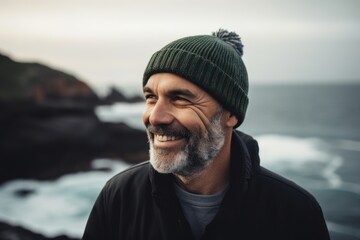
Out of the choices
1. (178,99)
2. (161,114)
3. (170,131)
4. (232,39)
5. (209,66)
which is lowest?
(170,131)

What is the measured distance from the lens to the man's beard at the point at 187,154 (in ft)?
7.18

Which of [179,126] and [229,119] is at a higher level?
[229,119]

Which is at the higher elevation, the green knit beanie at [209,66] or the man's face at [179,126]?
the green knit beanie at [209,66]

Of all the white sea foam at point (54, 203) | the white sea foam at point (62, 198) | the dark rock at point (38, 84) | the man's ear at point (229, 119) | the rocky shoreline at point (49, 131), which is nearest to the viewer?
the man's ear at point (229, 119)

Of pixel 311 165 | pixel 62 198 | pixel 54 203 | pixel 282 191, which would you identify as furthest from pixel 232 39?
pixel 311 165

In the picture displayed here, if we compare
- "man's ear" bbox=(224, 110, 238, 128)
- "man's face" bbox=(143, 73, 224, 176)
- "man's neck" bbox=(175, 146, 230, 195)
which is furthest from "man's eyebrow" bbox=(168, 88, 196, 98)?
"man's neck" bbox=(175, 146, 230, 195)

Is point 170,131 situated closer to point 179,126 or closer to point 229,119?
point 179,126

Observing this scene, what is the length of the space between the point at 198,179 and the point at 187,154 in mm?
245

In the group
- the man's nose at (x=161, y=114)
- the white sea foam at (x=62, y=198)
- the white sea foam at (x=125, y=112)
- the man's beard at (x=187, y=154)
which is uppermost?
the man's nose at (x=161, y=114)

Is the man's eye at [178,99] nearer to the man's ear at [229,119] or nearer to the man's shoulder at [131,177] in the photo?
the man's ear at [229,119]

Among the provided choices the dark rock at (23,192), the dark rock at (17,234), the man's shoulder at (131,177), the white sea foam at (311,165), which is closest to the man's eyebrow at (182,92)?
the man's shoulder at (131,177)

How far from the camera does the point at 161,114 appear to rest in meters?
2.17

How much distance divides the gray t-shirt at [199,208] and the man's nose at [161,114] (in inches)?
22.6

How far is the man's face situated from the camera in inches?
86.0
